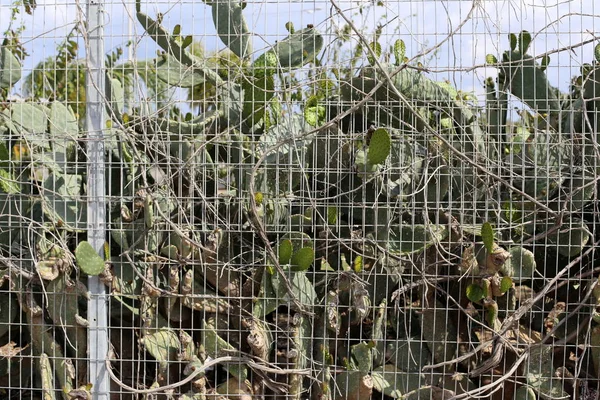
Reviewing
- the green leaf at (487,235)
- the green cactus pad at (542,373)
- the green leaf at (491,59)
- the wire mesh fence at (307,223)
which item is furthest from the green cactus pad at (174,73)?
the green cactus pad at (542,373)

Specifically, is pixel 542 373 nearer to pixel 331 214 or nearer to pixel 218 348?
pixel 331 214

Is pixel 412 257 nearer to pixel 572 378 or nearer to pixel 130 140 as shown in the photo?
pixel 572 378

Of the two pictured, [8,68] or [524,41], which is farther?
[8,68]

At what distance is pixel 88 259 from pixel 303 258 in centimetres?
90

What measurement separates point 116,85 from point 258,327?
48.5 inches

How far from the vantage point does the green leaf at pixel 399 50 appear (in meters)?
2.91

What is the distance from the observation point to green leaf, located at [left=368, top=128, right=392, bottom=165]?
281 centimetres

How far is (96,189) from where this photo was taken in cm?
298

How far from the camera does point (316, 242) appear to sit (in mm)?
3041

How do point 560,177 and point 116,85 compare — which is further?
point 116,85

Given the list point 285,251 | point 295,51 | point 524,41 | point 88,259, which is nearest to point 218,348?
point 285,251

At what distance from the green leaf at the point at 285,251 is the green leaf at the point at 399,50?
890 mm

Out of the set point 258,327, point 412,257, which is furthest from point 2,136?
point 412,257

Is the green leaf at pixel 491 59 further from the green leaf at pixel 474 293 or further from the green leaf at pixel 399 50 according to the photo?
the green leaf at pixel 474 293
